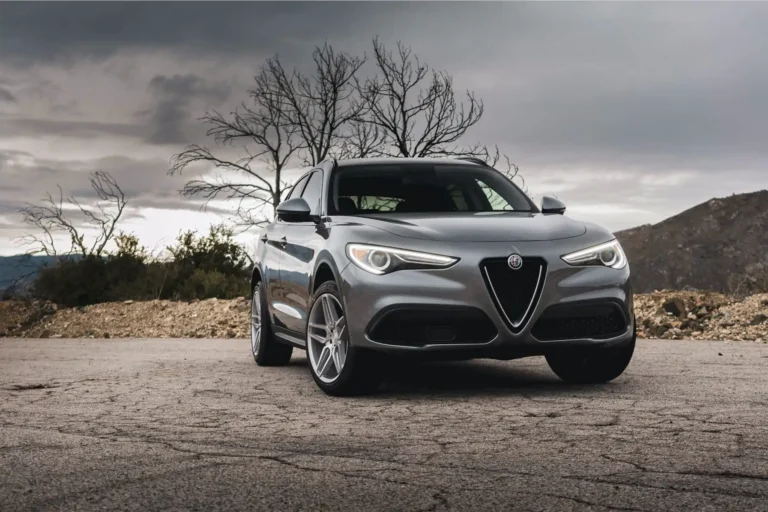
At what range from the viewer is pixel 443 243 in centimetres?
670

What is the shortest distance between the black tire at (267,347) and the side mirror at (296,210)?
174 cm

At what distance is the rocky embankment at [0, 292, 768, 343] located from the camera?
1456 cm

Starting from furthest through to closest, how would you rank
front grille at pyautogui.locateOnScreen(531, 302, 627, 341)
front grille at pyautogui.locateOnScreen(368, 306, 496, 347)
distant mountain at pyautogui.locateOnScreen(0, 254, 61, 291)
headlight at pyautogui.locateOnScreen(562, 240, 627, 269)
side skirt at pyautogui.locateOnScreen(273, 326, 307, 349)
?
distant mountain at pyautogui.locateOnScreen(0, 254, 61, 291) → side skirt at pyautogui.locateOnScreen(273, 326, 307, 349) → headlight at pyautogui.locateOnScreen(562, 240, 627, 269) → front grille at pyautogui.locateOnScreen(531, 302, 627, 341) → front grille at pyautogui.locateOnScreen(368, 306, 496, 347)

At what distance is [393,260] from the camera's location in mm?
6695

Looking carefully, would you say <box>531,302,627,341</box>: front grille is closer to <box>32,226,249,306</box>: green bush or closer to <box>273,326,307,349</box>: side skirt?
<box>273,326,307,349</box>: side skirt

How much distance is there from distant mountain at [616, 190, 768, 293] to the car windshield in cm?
5095

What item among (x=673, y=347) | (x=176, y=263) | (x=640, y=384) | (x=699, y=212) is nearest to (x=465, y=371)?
(x=640, y=384)

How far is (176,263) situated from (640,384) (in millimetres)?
18551

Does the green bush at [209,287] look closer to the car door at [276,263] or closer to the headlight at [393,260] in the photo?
the car door at [276,263]

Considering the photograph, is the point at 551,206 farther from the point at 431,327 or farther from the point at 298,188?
the point at 298,188

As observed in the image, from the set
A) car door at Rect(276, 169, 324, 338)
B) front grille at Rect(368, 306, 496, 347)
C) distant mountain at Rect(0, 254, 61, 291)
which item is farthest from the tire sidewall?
distant mountain at Rect(0, 254, 61, 291)

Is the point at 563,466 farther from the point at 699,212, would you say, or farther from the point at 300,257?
the point at 699,212

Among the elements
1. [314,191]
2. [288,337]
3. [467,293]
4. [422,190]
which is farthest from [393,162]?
[467,293]

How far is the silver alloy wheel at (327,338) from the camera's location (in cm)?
705
